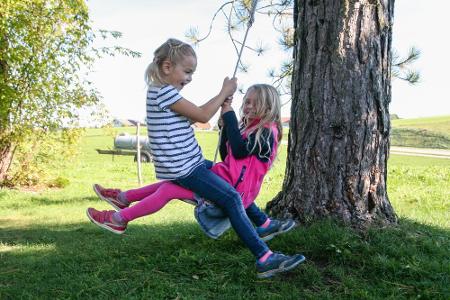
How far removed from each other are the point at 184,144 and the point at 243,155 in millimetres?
408

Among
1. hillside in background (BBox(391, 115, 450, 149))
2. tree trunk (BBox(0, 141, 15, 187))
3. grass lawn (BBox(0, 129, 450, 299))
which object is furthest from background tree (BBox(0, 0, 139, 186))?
hillside in background (BBox(391, 115, 450, 149))

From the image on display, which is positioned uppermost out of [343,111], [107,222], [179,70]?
[179,70]

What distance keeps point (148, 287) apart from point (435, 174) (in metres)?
8.90

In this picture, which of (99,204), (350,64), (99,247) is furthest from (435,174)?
(99,247)

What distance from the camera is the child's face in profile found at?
3617 millimetres

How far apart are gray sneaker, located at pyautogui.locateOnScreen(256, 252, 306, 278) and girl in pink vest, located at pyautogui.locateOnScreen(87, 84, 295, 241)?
0.41m

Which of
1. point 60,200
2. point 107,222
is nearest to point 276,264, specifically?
point 107,222

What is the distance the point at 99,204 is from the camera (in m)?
8.59

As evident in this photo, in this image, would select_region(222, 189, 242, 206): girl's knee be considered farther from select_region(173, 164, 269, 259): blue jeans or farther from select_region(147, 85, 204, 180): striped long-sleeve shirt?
select_region(147, 85, 204, 180): striped long-sleeve shirt

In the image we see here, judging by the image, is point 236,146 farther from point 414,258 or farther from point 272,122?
point 414,258

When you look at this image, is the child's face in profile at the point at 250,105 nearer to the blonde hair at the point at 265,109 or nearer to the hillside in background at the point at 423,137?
the blonde hair at the point at 265,109

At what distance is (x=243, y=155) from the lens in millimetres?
3439

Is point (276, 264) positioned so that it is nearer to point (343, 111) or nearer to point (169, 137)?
point (169, 137)

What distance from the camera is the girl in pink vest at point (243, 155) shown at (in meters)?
3.42
